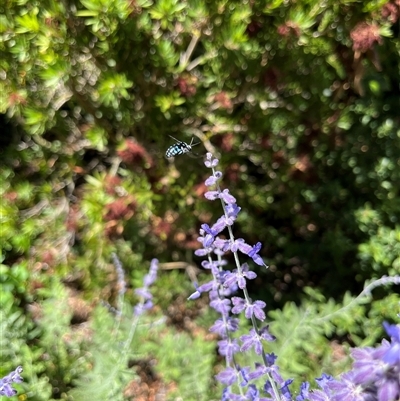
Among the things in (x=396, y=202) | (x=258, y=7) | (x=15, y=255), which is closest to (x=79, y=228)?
(x=15, y=255)

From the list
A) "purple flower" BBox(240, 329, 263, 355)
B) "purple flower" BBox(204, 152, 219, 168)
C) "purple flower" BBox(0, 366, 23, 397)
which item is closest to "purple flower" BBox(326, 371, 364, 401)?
"purple flower" BBox(240, 329, 263, 355)

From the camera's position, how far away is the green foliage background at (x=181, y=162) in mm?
2188

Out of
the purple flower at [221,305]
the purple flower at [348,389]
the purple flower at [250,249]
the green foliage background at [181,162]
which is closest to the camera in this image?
the purple flower at [348,389]

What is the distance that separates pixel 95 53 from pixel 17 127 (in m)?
1.14

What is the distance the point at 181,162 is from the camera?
107 inches

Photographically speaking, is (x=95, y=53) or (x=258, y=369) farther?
(x=95, y=53)

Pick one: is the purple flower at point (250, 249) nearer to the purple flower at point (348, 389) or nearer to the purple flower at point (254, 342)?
the purple flower at point (254, 342)

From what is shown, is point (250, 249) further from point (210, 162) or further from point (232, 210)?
point (210, 162)

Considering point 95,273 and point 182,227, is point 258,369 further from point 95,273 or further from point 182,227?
point 95,273

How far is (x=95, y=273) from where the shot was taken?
9.70ft

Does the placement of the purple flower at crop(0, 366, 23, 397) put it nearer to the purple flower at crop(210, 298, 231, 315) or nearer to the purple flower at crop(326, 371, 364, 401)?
the purple flower at crop(210, 298, 231, 315)

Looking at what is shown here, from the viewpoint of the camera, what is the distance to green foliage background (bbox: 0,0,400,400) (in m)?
2.19

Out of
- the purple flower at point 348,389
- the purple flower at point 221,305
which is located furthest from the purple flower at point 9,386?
the purple flower at point 348,389

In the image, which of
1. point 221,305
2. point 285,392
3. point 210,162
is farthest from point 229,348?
point 210,162
